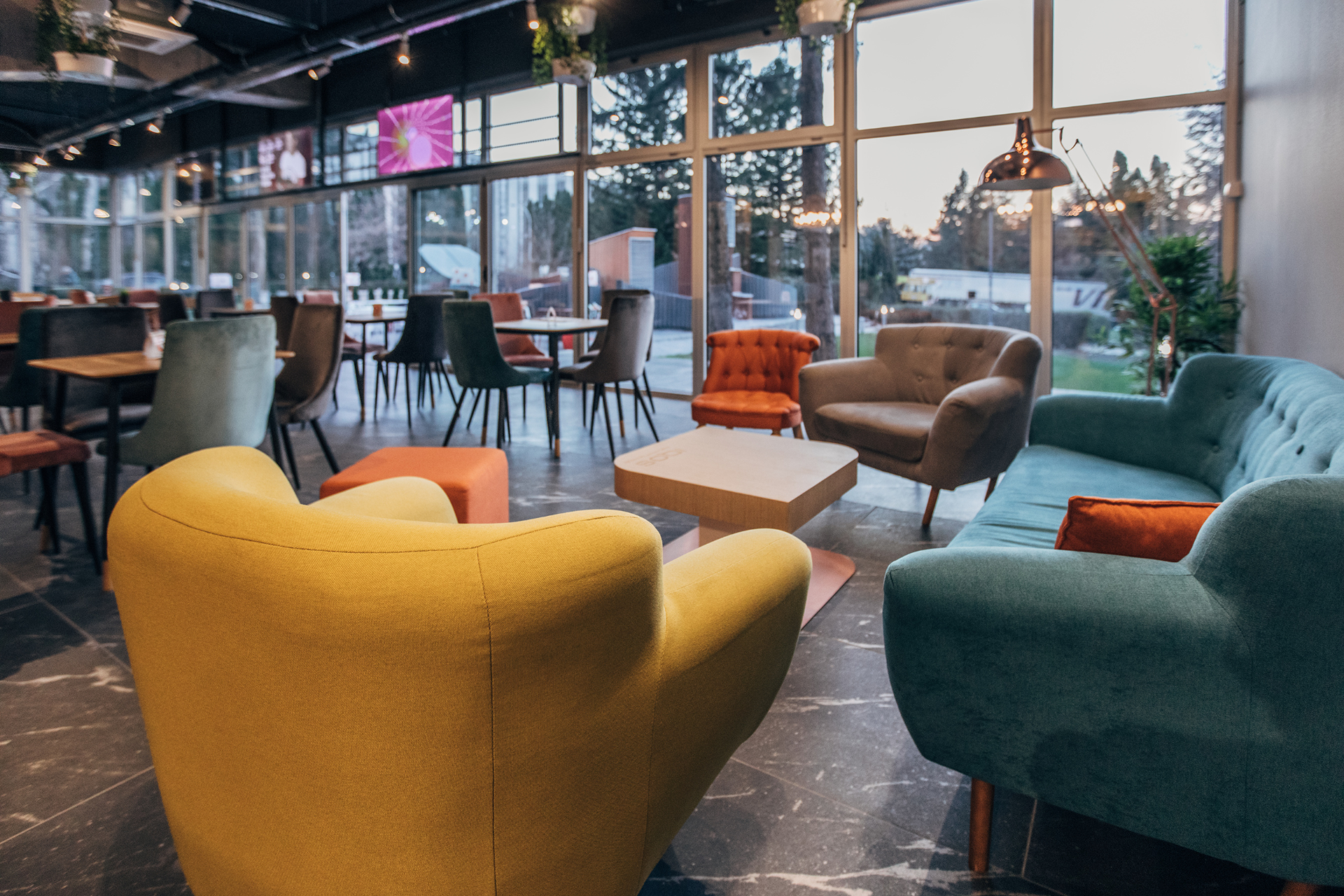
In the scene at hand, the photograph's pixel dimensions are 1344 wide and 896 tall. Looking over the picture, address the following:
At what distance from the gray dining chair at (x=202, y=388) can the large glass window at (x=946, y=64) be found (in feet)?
16.6

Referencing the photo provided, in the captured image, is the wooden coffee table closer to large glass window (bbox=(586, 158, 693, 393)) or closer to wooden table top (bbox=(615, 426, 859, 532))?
wooden table top (bbox=(615, 426, 859, 532))

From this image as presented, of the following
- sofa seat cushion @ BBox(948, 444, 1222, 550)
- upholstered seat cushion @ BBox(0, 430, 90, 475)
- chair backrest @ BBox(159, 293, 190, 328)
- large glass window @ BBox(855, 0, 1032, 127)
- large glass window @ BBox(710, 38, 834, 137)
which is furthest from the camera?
chair backrest @ BBox(159, 293, 190, 328)

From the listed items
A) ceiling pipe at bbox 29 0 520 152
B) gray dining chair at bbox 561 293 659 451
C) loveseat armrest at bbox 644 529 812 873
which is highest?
ceiling pipe at bbox 29 0 520 152

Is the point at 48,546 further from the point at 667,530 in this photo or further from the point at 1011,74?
the point at 1011,74

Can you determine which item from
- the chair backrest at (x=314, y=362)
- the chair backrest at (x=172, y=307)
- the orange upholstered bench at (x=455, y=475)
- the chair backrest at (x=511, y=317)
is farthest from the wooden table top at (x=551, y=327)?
the chair backrest at (x=172, y=307)

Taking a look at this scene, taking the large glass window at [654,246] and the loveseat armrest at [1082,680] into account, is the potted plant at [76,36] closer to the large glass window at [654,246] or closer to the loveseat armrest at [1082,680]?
the large glass window at [654,246]

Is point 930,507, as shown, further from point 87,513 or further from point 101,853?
point 87,513

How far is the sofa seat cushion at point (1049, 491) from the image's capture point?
2197mm

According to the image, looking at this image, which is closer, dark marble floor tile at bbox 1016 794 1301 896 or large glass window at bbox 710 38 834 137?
dark marble floor tile at bbox 1016 794 1301 896

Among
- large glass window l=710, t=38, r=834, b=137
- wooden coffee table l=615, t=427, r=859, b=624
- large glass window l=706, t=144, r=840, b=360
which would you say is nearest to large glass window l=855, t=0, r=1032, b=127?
large glass window l=710, t=38, r=834, b=137

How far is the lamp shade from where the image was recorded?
351cm

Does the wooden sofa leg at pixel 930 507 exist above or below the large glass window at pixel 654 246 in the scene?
below

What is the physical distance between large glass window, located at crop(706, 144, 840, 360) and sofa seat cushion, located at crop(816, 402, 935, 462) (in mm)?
2966

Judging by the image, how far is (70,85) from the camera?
38.0ft
